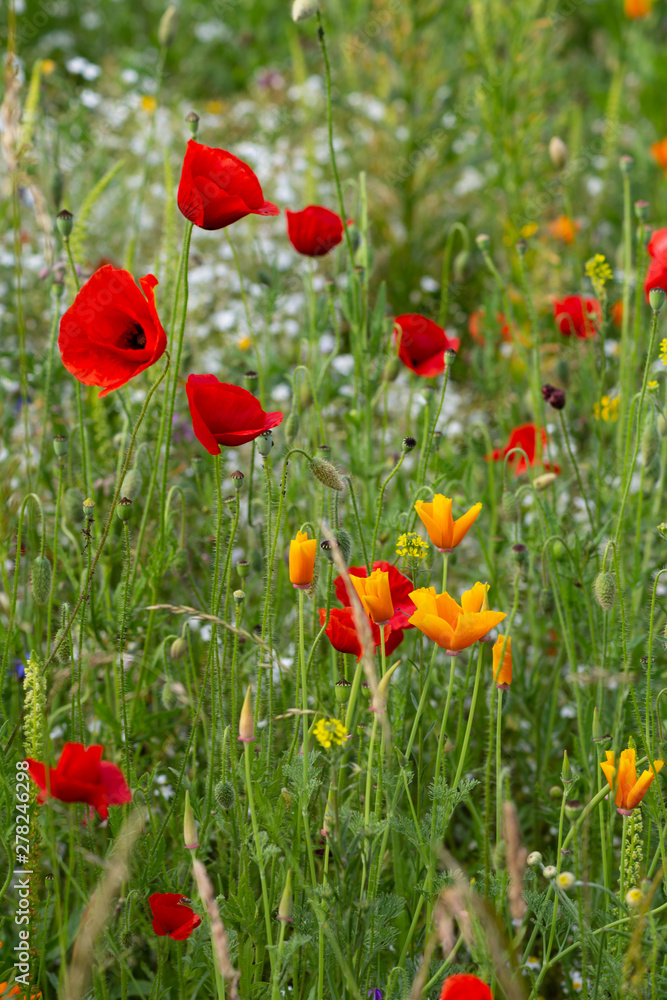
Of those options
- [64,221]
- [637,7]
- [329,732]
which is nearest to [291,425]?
[64,221]

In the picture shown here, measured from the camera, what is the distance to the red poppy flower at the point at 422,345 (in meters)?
1.80

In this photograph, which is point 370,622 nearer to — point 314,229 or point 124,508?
point 124,508

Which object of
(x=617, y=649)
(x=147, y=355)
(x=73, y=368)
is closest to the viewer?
(x=147, y=355)

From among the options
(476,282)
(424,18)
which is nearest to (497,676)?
(476,282)

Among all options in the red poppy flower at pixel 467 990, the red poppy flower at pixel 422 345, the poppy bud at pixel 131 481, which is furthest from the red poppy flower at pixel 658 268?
the red poppy flower at pixel 467 990

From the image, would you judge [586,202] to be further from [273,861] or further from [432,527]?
[273,861]

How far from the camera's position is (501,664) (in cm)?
120

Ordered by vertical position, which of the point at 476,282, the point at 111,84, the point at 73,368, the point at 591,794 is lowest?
the point at 591,794

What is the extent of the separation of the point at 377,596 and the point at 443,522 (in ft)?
0.57

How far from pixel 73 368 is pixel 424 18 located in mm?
3045

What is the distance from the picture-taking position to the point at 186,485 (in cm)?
217

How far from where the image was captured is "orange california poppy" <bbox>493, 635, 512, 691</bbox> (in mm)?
1216

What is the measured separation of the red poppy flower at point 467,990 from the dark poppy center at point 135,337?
2.87 ft

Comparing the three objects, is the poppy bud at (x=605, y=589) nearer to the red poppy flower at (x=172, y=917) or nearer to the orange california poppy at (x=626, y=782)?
the orange california poppy at (x=626, y=782)
